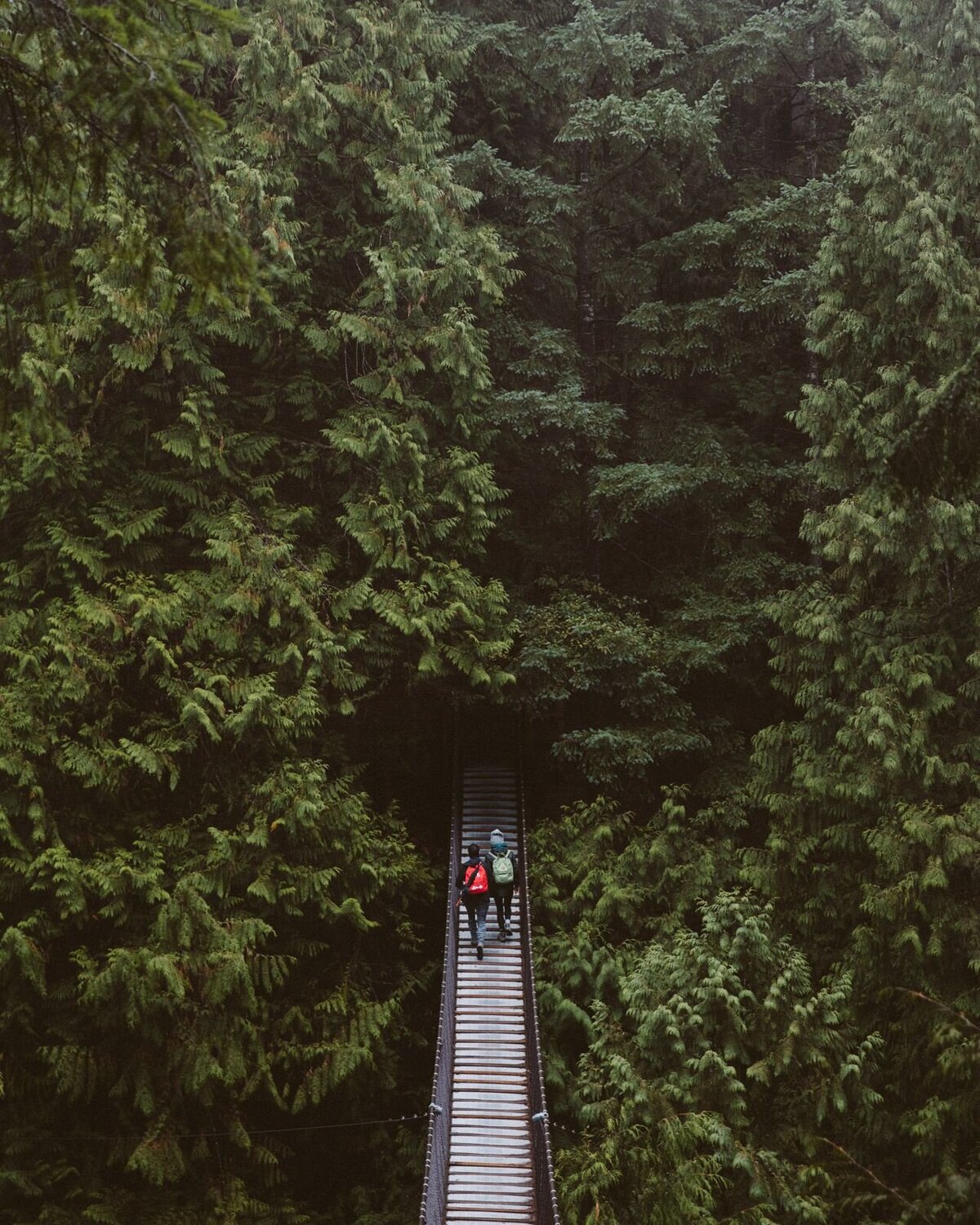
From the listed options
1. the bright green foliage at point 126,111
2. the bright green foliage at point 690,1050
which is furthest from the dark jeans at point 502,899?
the bright green foliage at point 126,111

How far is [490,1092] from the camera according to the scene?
10359 mm

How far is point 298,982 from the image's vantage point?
43.3ft

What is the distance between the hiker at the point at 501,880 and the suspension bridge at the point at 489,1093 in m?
0.17

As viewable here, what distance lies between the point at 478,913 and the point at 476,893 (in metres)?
0.30

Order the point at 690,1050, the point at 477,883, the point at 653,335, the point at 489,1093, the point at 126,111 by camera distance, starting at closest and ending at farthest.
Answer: the point at 126,111
the point at 489,1093
the point at 690,1050
the point at 477,883
the point at 653,335

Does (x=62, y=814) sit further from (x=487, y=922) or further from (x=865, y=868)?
(x=865, y=868)

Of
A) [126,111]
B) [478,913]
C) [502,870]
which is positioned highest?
[126,111]

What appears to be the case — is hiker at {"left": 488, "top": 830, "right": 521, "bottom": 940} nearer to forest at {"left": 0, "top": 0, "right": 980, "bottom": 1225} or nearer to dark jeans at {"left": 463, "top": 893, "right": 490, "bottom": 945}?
dark jeans at {"left": 463, "top": 893, "right": 490, "bottom": 945}

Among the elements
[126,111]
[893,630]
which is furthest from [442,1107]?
[126,111]

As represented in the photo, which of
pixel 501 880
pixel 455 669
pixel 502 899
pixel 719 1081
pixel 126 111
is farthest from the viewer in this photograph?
pixel 455 669

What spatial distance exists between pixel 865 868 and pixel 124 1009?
8489 mm

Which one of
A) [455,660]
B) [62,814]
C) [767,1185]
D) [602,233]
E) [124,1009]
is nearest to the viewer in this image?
[767,1185]

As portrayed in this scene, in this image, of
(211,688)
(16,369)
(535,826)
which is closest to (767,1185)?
(535,826)

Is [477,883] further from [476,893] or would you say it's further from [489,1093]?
[489,1093]
